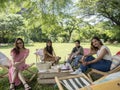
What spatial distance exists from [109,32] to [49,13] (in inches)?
1070

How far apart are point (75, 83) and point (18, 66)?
6.33 feet

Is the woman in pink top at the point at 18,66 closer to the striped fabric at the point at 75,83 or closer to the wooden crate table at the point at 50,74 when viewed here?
the wooden crate table at the point at 50,74

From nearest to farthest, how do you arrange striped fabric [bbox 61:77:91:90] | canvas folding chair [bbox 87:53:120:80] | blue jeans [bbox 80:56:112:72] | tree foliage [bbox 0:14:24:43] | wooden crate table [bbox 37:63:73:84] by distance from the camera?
striped fabric [bbox 61:77:91:90], canvas folding chair [bbox 87:53:120:80], blue jeans [bbox 80:56:112:72], wooden crate table [bbox 37:63:73:84], tree foliage [bbox 0:14:24:43]

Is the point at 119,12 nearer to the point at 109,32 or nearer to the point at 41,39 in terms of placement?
the point at 109,32

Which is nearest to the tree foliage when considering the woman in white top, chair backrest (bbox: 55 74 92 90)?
the woman in white top

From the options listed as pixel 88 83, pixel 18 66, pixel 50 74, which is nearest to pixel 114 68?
pixel 88 83

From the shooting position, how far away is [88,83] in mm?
4691

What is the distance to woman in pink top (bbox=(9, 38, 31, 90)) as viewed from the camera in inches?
236

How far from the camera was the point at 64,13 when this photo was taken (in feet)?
39.2

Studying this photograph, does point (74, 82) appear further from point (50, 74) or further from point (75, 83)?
→ point (50, 74)

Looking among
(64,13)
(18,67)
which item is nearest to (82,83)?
(18,67)

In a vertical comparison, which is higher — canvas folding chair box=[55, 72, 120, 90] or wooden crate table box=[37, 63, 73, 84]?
canvas folding chair box=[55, 72, 120, 90]

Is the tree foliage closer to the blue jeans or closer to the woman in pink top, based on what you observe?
the woman in pink top

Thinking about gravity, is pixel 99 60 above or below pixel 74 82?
above
